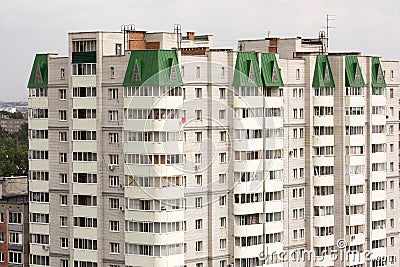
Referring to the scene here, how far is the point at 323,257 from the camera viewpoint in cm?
5056

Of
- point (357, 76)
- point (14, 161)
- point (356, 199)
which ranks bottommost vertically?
point (356, 199)


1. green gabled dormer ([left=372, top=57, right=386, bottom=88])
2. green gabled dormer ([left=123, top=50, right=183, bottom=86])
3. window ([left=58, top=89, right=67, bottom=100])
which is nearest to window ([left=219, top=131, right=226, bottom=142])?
green gabled dormer ([left=123, top=50, right=183, bottom=86])

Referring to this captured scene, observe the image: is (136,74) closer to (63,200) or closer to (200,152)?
(200,152)

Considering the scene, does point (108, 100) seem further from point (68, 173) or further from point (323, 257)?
point (323, 257)

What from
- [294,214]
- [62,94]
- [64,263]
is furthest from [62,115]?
[294,214]

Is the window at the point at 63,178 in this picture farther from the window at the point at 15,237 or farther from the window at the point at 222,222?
the window at the point at 222,222

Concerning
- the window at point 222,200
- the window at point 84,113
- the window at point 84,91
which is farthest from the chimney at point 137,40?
the window at point 222,200

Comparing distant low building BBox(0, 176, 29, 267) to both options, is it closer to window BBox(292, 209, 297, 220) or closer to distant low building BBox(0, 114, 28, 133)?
window BBox(292, 209, 297, 220)

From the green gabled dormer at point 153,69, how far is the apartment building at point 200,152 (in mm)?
51

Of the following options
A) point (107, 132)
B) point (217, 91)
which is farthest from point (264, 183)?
point (107, 132)

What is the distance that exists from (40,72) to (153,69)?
20.8 feet

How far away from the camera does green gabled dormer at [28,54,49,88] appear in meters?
45.9

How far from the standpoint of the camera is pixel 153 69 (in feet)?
138

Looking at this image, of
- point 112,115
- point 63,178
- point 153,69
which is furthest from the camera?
point 63,178
